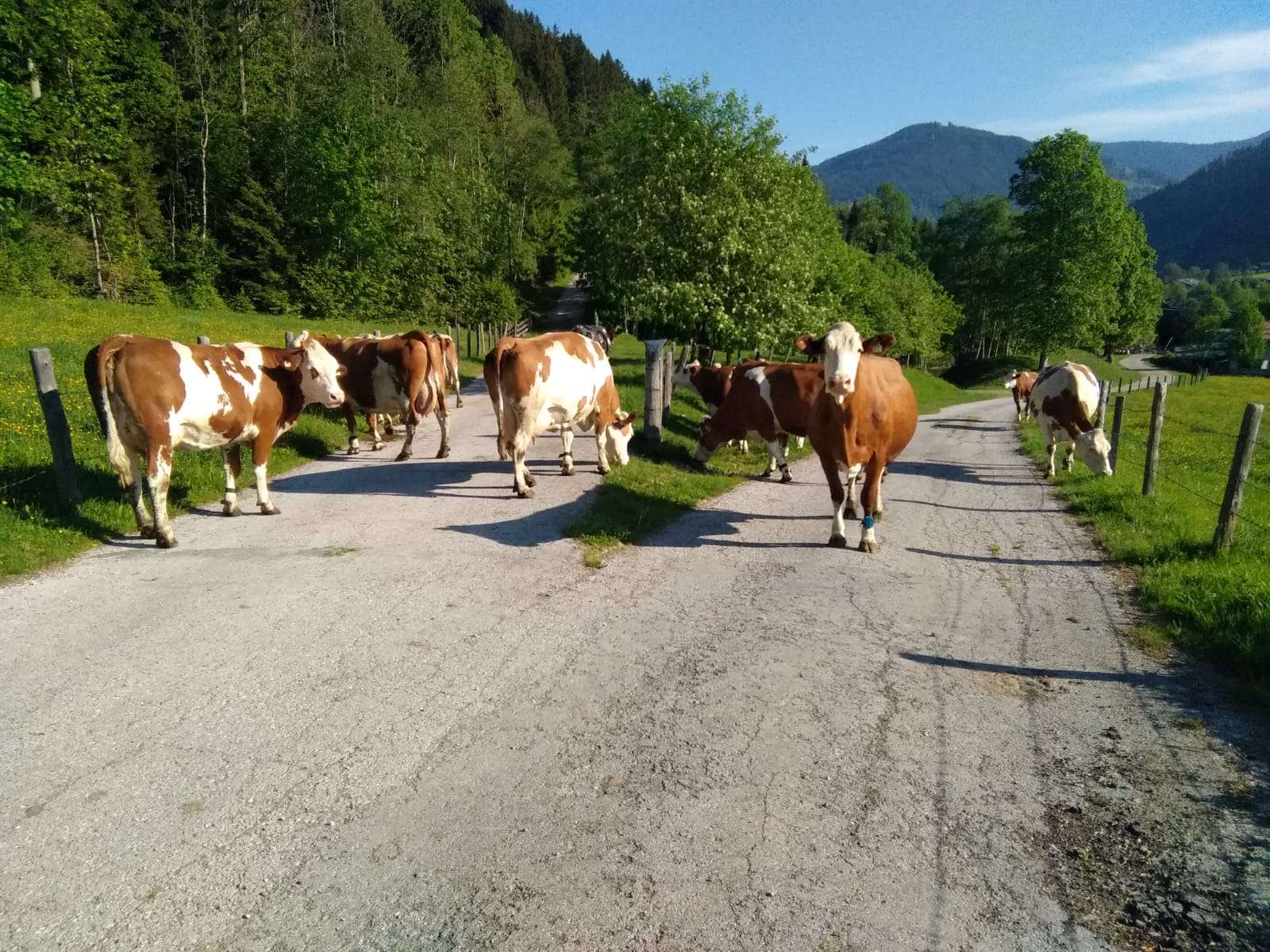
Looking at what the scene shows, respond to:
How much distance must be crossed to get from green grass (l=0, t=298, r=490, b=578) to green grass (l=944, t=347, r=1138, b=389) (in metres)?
55.4

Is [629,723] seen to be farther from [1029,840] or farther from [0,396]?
[0,396]

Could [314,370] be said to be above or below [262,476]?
above

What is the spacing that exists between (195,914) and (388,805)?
869mm

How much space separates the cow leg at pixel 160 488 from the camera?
278 inches

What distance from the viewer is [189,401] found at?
295 inches

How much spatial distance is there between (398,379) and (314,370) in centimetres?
271

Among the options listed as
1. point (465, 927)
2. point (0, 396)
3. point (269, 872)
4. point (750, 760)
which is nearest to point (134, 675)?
point (269, 872)

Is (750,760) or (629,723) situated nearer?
(750,760)

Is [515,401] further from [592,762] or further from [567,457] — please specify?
[592,762]

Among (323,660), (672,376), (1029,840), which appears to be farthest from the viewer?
(672,376)

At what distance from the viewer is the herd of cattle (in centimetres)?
714

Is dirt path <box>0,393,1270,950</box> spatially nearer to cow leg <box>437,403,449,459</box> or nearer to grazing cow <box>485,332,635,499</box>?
grazing cow <box>485,332,635,499</box>

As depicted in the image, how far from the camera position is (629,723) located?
4.30m

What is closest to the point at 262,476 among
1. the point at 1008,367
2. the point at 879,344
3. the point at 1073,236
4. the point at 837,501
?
the point at 837,501
